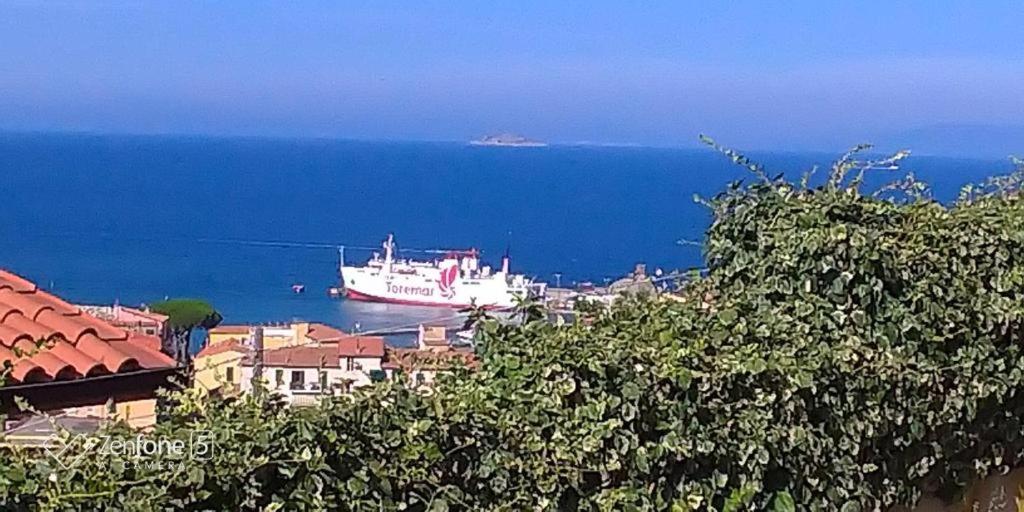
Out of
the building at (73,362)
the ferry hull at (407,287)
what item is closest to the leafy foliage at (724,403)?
the building at (73,362)

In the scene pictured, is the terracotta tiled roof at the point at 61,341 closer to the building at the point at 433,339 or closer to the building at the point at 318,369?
the building at the point at 318,369

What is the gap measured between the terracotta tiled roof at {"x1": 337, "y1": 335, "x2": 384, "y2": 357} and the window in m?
0.38

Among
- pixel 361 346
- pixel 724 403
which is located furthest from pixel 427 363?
pixel 361 346

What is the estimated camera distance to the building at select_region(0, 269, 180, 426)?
12.5 feet

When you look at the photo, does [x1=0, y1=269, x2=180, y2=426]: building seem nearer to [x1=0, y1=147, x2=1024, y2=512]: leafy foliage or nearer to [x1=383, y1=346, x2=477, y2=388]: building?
[x1=383, y1=346, x2=477, y2=388]: building

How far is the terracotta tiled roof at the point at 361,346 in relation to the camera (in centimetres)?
366

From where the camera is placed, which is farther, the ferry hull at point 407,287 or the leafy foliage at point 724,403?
the ferry hull at point 407,287

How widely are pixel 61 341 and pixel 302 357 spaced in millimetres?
1104

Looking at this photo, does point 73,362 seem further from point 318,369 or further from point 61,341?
point 318,369

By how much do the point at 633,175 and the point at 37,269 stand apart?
380ft

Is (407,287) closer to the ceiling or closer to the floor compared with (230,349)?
closer to the ceiling

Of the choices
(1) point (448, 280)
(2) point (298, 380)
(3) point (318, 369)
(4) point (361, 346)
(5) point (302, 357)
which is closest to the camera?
(3) point (318, 369)

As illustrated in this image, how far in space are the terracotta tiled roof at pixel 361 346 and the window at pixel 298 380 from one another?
0.38 m

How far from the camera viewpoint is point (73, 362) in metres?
4.02
